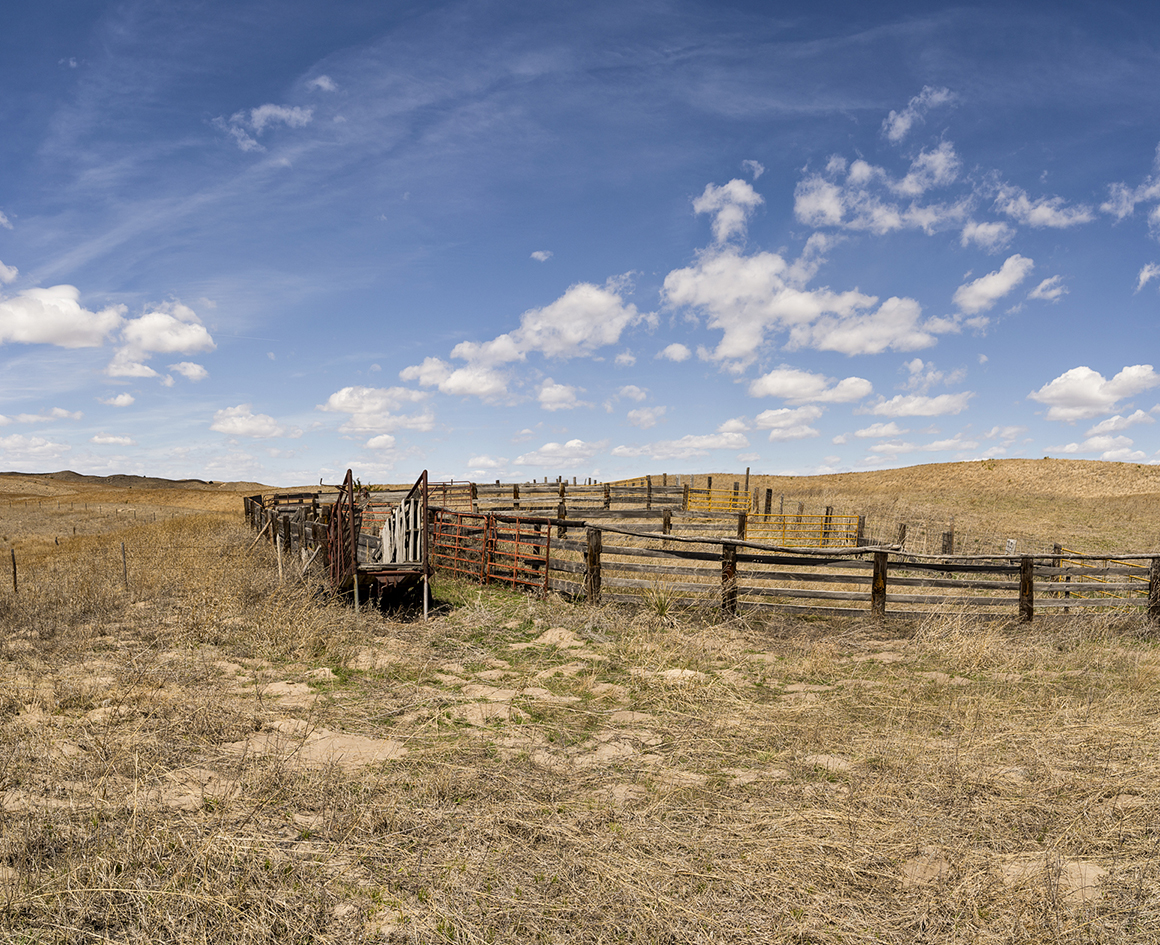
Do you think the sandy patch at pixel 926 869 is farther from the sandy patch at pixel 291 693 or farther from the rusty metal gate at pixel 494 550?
the rusty metal gate at pixel 494 550

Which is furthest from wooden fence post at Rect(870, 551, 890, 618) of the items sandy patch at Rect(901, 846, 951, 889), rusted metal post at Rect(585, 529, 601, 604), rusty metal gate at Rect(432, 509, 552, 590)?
sandy patch at Rect(901, 846, 951, 889)

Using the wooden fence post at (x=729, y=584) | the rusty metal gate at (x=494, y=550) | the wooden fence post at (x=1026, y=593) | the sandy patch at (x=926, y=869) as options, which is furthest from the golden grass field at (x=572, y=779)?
the rusty metal gate at (x=494, y=550)

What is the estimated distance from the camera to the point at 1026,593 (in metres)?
11.4

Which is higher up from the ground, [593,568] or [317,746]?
[593,568]

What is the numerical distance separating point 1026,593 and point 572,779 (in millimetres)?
9585

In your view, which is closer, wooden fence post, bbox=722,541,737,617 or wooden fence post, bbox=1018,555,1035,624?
wooden fence post, bbox=722,541,737,617

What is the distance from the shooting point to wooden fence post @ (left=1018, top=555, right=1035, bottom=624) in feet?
37.1

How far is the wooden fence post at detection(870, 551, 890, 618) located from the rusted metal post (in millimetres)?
4510

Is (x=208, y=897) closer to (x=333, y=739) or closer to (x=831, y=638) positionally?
(x=333, y=739)

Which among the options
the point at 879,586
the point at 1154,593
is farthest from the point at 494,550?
the point at 1154,593

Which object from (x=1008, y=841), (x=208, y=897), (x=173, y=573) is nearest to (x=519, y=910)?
(x=208, y=897)

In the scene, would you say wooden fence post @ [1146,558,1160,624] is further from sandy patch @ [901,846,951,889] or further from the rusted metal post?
sandy patch @ [901,846,951,889]

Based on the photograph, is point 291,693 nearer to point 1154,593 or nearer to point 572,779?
point 572,779

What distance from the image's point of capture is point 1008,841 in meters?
4.39
